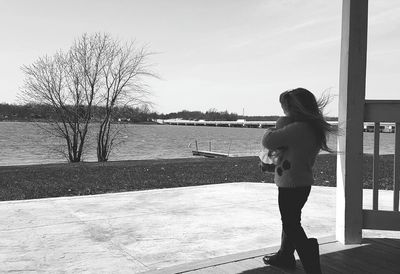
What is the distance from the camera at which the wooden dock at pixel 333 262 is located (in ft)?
12.1

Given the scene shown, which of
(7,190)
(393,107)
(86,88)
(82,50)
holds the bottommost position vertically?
(7,190)

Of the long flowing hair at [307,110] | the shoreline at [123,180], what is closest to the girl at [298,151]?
the long flowing hair at [307,110]

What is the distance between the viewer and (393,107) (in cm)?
434

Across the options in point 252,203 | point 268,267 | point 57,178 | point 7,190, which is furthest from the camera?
point 57,178

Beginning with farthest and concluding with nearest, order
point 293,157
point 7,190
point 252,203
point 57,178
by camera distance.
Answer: point 57,178
point 7,190
point 252,203
point 293,157

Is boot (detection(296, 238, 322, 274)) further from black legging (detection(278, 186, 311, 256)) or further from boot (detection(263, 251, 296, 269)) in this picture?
boot (detection(263, 251, 296, 269))

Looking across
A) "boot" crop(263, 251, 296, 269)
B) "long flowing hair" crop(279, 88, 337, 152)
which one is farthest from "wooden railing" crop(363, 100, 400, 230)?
"long flowing hair" crop(279, 88, 337, 152)

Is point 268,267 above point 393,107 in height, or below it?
below

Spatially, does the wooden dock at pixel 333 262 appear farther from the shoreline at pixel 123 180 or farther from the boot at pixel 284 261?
the shoreline at pixel 123 180

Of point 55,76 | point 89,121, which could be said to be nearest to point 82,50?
point 55,76

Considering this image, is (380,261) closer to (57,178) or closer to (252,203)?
(252,203)

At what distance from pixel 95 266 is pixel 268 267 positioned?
1.59 metres

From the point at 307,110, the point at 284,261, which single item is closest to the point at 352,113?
the point at 307,110

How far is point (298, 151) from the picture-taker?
3148 millimetres
